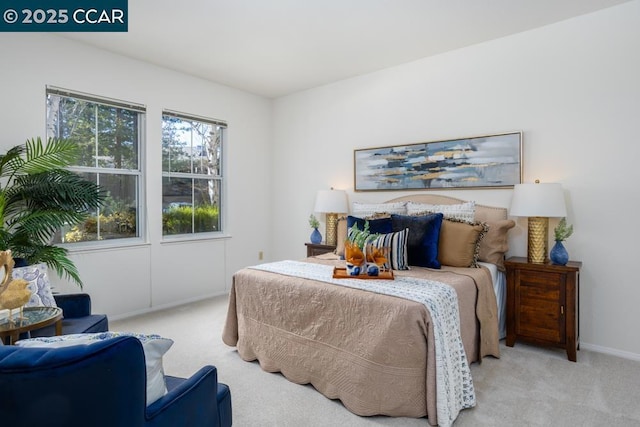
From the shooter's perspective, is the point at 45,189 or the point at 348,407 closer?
the point at 348,407

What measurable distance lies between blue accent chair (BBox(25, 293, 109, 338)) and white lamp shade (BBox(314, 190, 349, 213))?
2444mm

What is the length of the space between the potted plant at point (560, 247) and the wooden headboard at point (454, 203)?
0.50 m

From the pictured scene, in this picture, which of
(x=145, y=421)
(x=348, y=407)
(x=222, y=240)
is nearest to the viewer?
(x=145, y=421)

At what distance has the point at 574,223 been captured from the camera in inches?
118

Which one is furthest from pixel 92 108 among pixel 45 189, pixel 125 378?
pixel 125 378

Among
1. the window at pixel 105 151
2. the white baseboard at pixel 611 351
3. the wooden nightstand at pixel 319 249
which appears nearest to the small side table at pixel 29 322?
the window at pixel 105 151

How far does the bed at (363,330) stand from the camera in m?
1.95

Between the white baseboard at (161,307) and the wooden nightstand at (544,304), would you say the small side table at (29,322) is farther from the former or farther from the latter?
the wooden nightstand at (544,304)

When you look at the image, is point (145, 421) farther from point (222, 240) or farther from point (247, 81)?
point (247, 81)

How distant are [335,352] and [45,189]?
2517mm

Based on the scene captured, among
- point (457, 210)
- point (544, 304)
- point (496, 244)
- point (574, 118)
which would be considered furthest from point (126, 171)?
point (574, 118)

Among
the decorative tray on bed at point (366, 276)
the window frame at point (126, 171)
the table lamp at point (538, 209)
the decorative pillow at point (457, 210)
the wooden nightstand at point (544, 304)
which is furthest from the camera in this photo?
the window frame at point (126, 171)

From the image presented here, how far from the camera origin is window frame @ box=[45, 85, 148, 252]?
337cm

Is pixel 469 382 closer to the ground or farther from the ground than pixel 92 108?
closer to the ground
